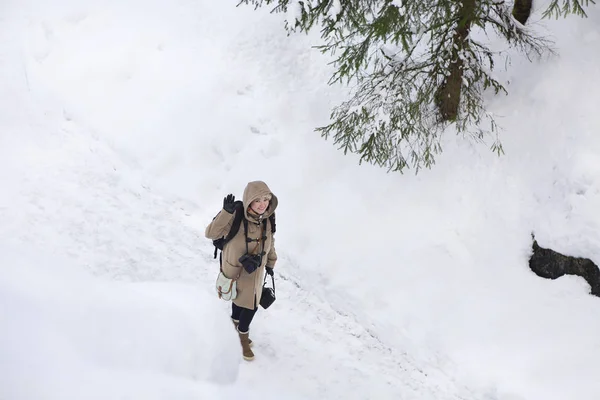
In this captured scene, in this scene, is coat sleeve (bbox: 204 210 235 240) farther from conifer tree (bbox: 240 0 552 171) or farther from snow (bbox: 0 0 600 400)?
conifer tree (bbox: 240 0 552 171)

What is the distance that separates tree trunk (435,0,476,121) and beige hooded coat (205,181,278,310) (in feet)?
11.1

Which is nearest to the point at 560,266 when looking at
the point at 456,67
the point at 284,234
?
the point at 456,67

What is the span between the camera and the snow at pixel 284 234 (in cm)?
490

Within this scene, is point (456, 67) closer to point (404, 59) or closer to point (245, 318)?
point (404, 59)

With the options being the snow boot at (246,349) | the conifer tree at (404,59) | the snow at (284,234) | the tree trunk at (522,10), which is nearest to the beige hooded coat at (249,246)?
the snow boot at (246,349)

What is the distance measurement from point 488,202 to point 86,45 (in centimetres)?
964

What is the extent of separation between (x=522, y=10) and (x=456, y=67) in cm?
282

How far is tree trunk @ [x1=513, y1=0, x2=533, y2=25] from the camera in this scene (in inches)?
324

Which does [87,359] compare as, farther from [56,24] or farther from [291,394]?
[56,24]

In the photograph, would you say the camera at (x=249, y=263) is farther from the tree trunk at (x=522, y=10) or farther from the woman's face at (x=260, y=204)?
the tree trunk at (x=522, y=10)

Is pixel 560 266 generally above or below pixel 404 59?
below

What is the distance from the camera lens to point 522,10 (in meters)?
8.27

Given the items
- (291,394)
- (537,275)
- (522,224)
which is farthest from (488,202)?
(291,394)

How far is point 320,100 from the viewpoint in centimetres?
926
